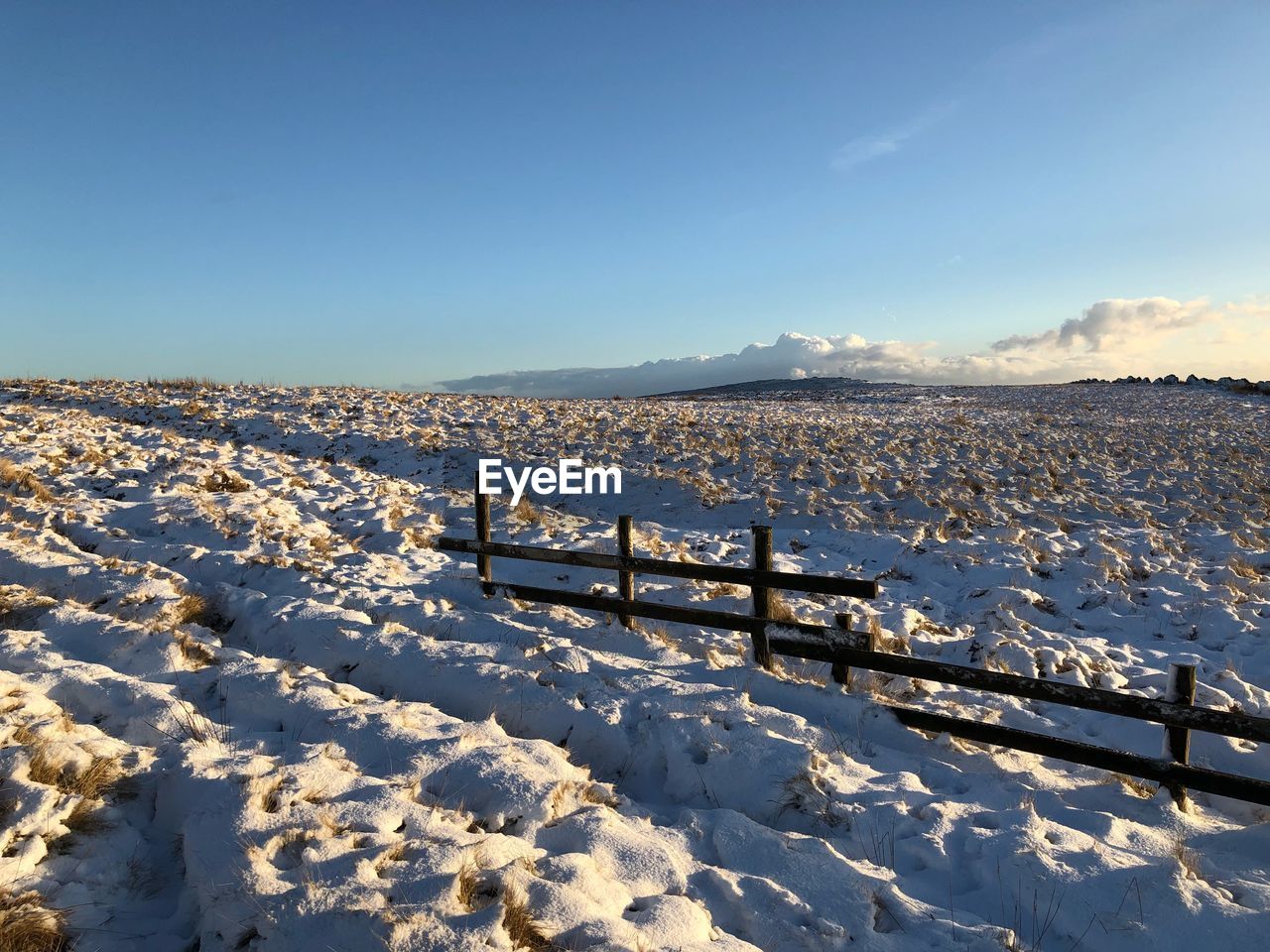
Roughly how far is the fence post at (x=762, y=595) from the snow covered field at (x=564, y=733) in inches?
12.2

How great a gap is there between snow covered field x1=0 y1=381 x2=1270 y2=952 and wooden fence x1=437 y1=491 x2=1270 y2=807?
304 mm

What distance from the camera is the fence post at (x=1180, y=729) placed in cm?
529

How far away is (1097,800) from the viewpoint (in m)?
5.46

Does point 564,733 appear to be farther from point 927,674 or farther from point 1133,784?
point 1133,784

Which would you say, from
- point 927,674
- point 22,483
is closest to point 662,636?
point 927,674

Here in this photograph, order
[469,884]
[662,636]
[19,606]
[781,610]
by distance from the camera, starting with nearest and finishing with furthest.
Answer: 1. [469,884]
2. [19,606]
3. [662,636]
4. [781,610]

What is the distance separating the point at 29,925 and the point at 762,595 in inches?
245

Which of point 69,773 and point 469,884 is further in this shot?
point 69,773

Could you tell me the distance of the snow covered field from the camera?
12.4 feet

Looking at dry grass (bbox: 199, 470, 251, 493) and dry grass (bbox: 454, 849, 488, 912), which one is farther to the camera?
dry grass (bbox: 199, 470, 251, 493)

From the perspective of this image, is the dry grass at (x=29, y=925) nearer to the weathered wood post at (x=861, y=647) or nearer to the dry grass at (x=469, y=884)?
the dry grass at (x=469, y=884)

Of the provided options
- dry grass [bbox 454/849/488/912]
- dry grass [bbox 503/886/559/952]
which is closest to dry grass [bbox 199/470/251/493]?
dry grass [bbox 454/849/488/912]

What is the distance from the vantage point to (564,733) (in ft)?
19.6

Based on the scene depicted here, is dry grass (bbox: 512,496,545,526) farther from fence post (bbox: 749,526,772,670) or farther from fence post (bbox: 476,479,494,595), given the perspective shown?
fence post (bbox: 749,526,772,670)
